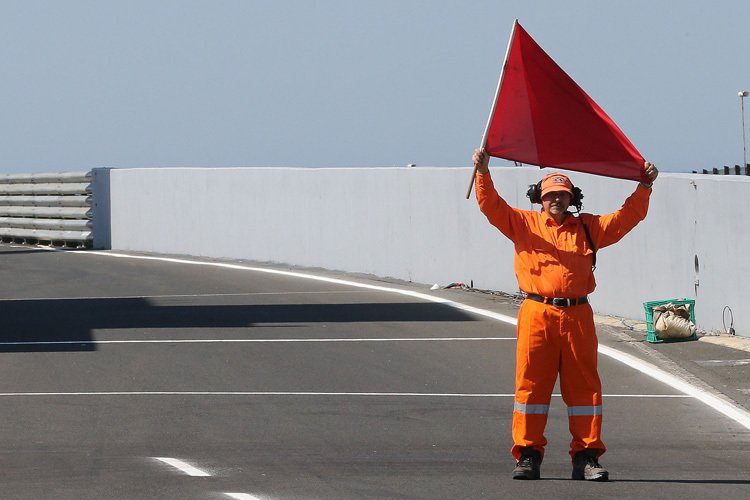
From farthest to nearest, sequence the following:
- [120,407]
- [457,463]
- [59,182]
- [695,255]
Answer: [59,182]
[695,255]
[120,407]
[457,463]

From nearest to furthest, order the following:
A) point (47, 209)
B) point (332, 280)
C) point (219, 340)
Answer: point (219, 340)
point (332, 280)
point (47, 209)

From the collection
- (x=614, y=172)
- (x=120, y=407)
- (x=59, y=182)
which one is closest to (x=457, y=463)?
(x=614, y=172)

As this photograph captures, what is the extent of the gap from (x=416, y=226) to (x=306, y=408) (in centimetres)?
1003

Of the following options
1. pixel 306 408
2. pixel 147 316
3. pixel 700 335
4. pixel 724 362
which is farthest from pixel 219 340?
pixel 724 362

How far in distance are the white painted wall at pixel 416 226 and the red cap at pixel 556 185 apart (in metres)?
5.64

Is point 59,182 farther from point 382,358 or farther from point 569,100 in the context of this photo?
point 569,100

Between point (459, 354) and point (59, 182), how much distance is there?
18263 mm

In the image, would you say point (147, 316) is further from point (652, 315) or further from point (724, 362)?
point (724, 362)

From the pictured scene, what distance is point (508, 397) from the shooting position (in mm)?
10289

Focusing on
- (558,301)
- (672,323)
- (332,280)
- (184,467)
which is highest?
(332,280)

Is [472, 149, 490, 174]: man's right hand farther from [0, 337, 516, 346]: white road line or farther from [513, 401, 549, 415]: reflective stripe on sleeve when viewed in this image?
[0, 337, 516, 346]: white road line

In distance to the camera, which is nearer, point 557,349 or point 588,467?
point 588,467

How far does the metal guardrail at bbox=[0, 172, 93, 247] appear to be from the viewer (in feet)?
91.8

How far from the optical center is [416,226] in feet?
64.2
